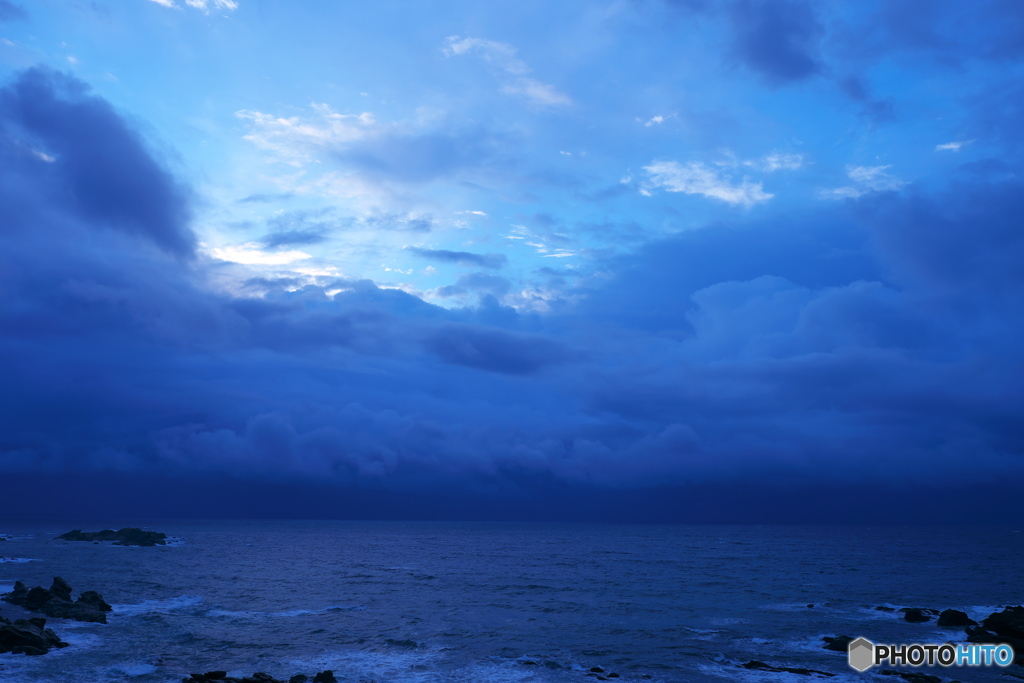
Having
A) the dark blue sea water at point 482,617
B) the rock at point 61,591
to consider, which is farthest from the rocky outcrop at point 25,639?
the rock at point 61,591

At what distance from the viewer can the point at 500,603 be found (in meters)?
56.2

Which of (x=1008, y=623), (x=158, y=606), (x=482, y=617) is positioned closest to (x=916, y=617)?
(x=1008, y=623)

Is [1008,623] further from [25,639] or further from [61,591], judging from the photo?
[61,591]

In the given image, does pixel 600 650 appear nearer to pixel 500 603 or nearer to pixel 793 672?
pixel 793 672

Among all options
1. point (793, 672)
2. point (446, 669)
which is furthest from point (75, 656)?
point (793, 672)

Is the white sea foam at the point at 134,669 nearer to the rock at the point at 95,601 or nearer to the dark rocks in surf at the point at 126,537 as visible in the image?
the rock at the point at 95,601

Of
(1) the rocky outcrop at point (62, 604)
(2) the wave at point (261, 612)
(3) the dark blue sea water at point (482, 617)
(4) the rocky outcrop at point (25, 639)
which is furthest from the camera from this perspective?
(2) the wave at point (261, 612)

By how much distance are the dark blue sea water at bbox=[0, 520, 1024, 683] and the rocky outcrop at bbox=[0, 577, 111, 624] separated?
1.33 meters

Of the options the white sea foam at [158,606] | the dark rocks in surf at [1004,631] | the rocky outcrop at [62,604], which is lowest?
the white sea foam at [158,606]

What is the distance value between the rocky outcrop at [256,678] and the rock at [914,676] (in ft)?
88.5

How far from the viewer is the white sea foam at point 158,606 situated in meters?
47.6

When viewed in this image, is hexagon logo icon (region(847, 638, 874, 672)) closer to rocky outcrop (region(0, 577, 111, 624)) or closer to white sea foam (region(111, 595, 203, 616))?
rocky outcrop (region(0, 577, 111, 624))

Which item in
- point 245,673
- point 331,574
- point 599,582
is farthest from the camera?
point 331,574

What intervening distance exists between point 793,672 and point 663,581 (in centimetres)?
4205
